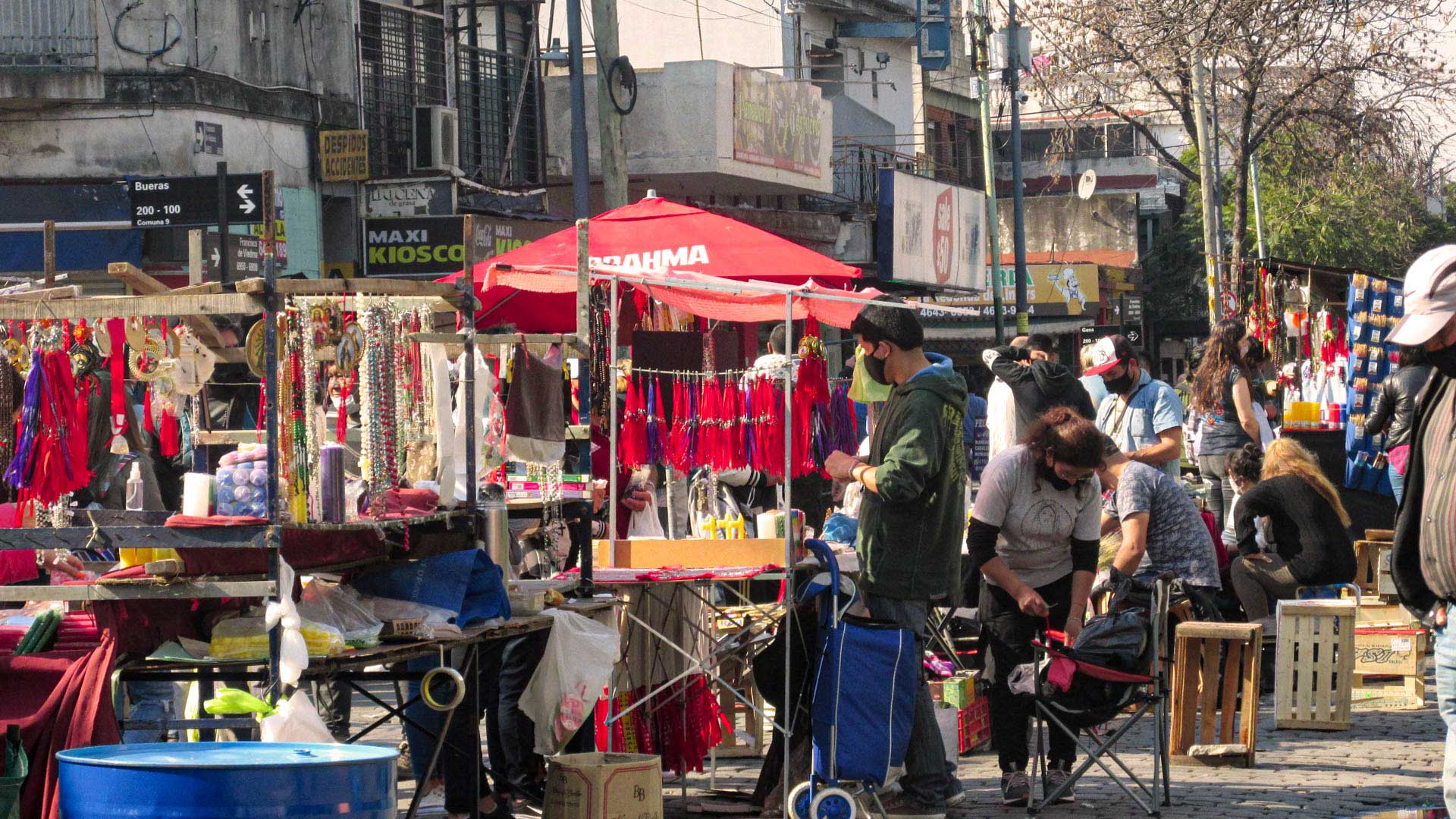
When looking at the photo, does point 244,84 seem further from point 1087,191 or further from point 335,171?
point 1087,191

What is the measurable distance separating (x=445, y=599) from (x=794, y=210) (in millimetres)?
21935

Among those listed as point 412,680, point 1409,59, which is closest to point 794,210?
point 1409,59

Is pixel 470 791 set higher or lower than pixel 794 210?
lower

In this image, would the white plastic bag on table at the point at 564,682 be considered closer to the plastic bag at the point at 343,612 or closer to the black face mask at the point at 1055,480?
the plastic bag at the point at 343,612

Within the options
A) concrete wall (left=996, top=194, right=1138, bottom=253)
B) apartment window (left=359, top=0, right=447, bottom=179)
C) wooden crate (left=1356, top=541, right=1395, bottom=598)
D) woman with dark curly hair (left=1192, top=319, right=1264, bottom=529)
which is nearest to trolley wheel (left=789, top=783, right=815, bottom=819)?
woman with dark curly hair (left=1192, top=319, right=1264, bottom=529)

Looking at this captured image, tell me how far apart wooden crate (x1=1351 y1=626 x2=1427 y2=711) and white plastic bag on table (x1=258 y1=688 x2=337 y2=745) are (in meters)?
6.88

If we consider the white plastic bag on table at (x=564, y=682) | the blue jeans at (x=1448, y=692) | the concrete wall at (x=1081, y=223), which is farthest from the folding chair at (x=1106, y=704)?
the concrete wall at (x=1081, y=223)

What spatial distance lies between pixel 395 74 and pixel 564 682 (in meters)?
15.4

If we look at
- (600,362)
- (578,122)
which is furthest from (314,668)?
(578,122)

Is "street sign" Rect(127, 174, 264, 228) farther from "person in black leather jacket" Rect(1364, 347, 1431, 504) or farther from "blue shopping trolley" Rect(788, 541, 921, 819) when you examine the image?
"blue shopping trolley" Rect(788, 541, 921, 819)

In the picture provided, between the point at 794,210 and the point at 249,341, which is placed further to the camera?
the point at 794,210

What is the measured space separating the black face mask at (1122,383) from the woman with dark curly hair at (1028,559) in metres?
3.38

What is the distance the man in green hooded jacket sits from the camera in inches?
278

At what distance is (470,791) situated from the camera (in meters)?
6.75
